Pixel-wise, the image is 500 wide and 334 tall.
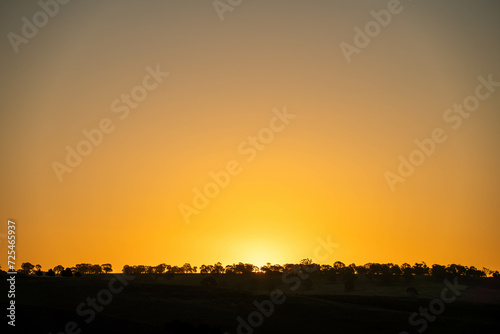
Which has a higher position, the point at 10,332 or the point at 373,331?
the point at 10,332

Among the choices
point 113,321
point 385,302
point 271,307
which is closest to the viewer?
point 113,321

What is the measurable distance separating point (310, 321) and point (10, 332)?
3975 centimetres

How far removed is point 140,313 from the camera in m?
72.2

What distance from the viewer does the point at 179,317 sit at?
230 feet

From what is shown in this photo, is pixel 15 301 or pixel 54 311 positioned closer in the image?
pixel 54 311

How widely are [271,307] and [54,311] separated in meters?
32.5

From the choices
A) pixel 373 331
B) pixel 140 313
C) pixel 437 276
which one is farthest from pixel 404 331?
pixel 437 276

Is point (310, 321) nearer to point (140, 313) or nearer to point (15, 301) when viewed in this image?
point (140, 313)

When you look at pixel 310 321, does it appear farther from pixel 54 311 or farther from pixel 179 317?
pixel 54 311

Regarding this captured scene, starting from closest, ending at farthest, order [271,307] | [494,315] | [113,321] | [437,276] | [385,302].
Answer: [113,321], [271,307], [494,315], [385,302], [437,276]

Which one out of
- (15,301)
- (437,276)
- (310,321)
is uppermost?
(437,276)

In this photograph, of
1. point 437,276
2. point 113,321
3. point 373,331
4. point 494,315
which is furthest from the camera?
point 437,276

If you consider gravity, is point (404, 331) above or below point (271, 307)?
below

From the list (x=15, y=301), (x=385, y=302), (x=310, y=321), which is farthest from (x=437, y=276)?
(x=15, y=301)
